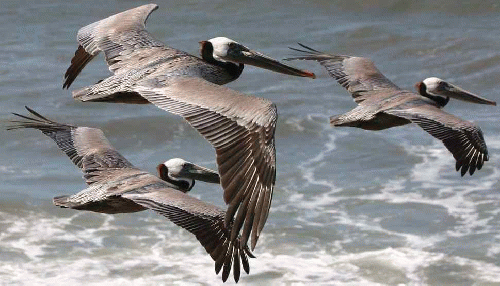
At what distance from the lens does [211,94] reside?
11.1 meters

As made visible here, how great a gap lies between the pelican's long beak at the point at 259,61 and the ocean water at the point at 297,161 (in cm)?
634

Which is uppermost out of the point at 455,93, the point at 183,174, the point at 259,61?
the point at 455,93

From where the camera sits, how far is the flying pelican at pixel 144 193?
10.8 metres

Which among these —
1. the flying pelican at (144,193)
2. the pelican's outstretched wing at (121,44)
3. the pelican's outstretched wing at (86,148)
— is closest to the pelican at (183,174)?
the flying pelican at (144,193)

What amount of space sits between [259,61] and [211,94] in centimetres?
126

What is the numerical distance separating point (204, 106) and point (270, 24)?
62.6 feet

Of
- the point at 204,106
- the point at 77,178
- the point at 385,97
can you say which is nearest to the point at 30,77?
the point at 77,178

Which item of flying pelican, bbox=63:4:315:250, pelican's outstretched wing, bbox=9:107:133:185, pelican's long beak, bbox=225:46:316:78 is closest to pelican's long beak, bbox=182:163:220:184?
pelican's outstretched wing, bbox=9:107:133:185

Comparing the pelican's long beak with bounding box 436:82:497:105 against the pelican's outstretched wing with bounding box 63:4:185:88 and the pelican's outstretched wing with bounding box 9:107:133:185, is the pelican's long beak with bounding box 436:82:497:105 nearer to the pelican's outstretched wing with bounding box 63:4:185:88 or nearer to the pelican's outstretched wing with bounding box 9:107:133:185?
the pelican's outstretched wing with bounding box 63:4:185:88

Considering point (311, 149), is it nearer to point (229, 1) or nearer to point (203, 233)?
point (229, 1)

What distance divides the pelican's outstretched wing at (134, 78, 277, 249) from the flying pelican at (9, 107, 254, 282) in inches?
11.0

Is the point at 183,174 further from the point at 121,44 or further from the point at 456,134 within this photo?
the point at 456,134

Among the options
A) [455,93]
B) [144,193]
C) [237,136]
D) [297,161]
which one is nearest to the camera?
[237,136]

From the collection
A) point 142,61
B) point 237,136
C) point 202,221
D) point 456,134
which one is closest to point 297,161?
point 456,134
